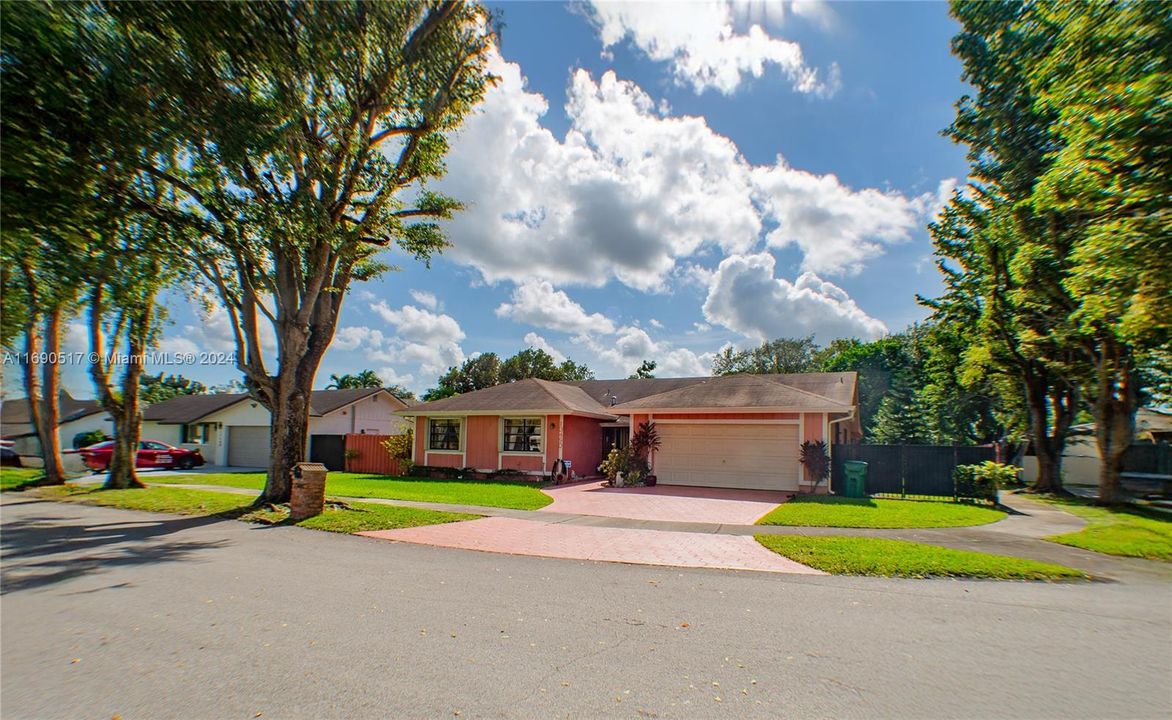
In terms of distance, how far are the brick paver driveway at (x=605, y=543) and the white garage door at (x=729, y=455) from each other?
29.3 feet

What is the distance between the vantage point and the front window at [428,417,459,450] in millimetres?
23625

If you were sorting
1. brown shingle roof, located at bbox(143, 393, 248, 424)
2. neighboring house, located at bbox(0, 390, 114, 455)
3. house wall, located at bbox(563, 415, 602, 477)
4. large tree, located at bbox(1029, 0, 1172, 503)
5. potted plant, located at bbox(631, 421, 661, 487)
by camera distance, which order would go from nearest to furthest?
large tree, located at bbox(1029, 0, 1172, 503), potted plant, located at bbox(631, 421, 661, 487), house wall, located at bbox(563, 415, 602, 477), brown shingle roof, located at bbox(143, 393, 248, 424), neighboring house, located at bbox(0, 390, 114, 455)

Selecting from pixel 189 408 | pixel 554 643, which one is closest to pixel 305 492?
pixel 554 643

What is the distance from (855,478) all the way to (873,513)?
3.94m

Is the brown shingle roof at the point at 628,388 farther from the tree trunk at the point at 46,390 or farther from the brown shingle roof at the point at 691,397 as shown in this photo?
the tree trunk at the point at 46,390

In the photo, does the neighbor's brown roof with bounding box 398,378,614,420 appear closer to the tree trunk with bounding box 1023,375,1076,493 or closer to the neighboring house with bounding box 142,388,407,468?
the neighboring house with bounding box 142,388,407,468

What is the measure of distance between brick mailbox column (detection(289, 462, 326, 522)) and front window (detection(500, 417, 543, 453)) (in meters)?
10.9

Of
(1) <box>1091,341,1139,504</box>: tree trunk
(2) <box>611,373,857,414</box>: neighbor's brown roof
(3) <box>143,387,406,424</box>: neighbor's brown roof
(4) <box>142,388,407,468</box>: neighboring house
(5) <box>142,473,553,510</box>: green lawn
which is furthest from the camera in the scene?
(3) <box>143,387,406,424</box>: neighbor's brown roof

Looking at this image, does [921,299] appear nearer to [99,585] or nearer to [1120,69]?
[1120,69]

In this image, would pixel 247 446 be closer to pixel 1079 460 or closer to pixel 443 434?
pixel 443 434

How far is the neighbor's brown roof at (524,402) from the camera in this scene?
2152 cm

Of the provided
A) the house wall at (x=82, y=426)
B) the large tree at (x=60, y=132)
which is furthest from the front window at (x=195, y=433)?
the large tree at (x=60, y=132)

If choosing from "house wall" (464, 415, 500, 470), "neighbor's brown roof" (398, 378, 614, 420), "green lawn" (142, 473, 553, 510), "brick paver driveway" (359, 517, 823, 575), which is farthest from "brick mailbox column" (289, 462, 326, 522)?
"house wall" (464, 415, 500, 470)

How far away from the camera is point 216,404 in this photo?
3506 cm
